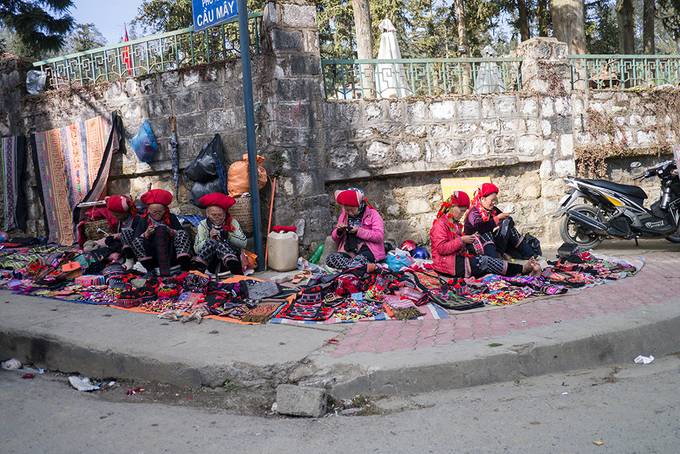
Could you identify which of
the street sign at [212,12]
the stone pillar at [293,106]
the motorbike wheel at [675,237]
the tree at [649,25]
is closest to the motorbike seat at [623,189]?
the motorbike wheel at [675,237]

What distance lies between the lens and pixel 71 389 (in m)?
4.30

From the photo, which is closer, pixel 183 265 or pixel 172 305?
pixel 172 305

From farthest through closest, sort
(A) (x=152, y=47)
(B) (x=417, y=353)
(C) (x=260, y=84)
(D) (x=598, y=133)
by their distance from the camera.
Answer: (D) (x=598, y=133) → (A) (x=152, y=47) → (C) (x=260, y=84) → (B) (x=417, y=353)

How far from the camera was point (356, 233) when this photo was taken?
22.5 feet

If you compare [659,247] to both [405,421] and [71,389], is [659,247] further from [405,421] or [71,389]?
[71,389]

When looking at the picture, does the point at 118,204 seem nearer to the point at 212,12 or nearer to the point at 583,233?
the point at 212,12

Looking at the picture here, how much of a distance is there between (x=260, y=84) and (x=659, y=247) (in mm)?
5800

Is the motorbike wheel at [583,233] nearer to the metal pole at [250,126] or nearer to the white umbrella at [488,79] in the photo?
the white umbrella at [488,79]

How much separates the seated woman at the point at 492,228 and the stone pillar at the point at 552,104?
1912 millimetres

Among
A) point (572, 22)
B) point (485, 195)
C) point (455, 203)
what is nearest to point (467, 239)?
point (455, 203)

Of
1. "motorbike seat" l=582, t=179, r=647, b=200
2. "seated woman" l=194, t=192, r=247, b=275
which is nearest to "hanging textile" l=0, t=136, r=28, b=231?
"seated woman" l=194, t=192, r=247, b=275

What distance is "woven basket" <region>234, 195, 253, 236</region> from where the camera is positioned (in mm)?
7480

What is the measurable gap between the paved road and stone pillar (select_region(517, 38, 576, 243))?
5188 mm

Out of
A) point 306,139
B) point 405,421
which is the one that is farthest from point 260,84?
point 405,421
